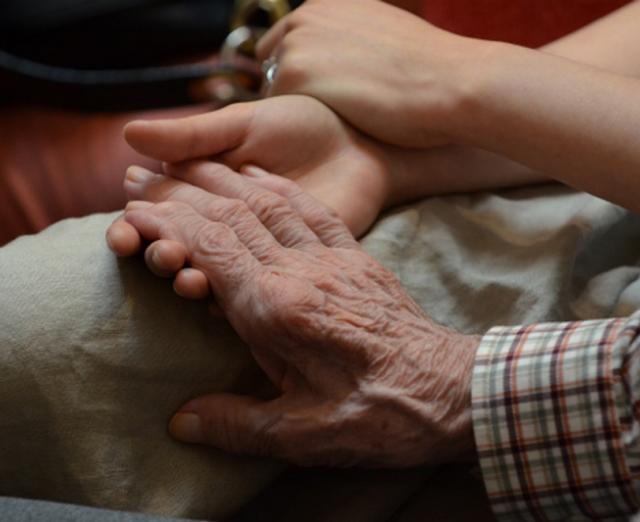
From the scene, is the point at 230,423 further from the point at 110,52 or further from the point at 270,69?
the point at 110,52

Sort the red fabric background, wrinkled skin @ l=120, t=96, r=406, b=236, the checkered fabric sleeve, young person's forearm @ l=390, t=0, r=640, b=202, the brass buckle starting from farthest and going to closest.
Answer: the brass buckle
the red fabric background
young person's forearm @ l=390, t=0, r=640, b=202
wrinkled skin @ l=120, t=96, r=406, b=236
the checkered fabric sleeve

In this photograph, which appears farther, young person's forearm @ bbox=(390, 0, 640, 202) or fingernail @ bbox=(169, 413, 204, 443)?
young person's forearm @ bbox=(390, 0, 640, 202)

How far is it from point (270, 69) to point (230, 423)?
0.41m

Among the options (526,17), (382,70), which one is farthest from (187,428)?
(526,17)

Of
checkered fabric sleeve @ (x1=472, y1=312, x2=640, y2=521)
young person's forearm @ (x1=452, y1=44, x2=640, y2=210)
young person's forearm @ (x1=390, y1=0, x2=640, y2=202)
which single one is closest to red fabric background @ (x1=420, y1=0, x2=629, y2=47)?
young person's forearm @ (x1=390, y1=0, x2=640, y2=202)

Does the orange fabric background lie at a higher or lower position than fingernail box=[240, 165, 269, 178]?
lower

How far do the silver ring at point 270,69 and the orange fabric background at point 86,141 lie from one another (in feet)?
0.86

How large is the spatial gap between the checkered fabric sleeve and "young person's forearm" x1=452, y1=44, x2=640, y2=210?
0.16 metres

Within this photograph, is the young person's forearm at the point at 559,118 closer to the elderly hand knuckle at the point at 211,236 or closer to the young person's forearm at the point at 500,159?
the young person's forearm at the point at 500,159

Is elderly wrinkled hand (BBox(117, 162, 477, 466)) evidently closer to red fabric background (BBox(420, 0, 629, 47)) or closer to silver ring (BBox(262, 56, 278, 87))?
silver ring (BBox(262, 56, 278, 87))

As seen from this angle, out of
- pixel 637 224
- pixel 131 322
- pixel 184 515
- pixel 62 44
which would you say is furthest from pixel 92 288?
pixel 62 44

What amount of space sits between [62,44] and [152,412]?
0.97 metres

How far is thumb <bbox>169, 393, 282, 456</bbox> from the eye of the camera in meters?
0.67

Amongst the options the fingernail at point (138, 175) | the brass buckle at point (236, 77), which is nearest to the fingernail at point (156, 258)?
the fingernail at point (138, 175)
